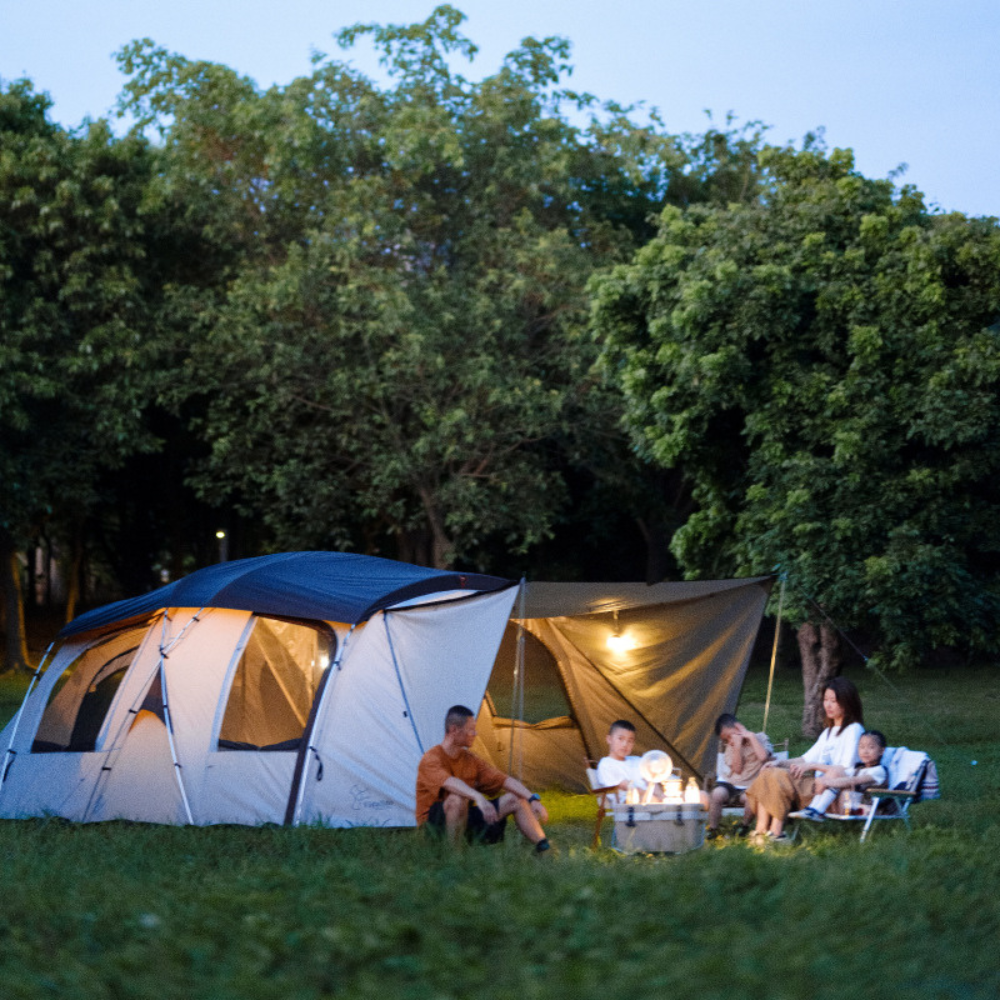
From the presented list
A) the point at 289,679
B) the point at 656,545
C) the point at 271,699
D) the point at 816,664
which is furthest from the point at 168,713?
the point at 656,545

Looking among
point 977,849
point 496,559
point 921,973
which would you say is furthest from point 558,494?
point 921,973

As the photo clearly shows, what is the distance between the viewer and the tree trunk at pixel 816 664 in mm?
14086

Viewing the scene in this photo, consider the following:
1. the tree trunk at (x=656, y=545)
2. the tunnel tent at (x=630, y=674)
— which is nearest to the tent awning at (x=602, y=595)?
the tunnel tent at (x=630, y=674)

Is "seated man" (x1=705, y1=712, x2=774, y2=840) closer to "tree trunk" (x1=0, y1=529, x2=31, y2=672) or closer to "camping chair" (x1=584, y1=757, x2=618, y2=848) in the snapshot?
"camping chair" (x1=584, y1=757, x2=618, y2=848)

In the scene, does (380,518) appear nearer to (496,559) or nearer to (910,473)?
(496,559)

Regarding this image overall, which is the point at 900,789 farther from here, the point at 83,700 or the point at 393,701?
the point at 83,700

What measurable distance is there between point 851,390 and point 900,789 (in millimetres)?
6152

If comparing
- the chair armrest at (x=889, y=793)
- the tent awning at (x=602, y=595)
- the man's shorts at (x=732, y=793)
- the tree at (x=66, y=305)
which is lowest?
the man's shorts at (x=732, y=793)

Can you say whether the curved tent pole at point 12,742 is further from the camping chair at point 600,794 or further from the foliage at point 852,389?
the foliage at point 852,389

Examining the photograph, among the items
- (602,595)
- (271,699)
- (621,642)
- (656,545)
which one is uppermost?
(656,545)

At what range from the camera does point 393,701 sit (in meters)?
8.12

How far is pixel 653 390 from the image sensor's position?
13992 mm

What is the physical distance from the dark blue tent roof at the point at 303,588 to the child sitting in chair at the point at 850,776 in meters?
2.33

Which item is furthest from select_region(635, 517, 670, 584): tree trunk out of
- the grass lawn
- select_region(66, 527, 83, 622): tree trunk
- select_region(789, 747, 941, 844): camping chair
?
the grass lawn
